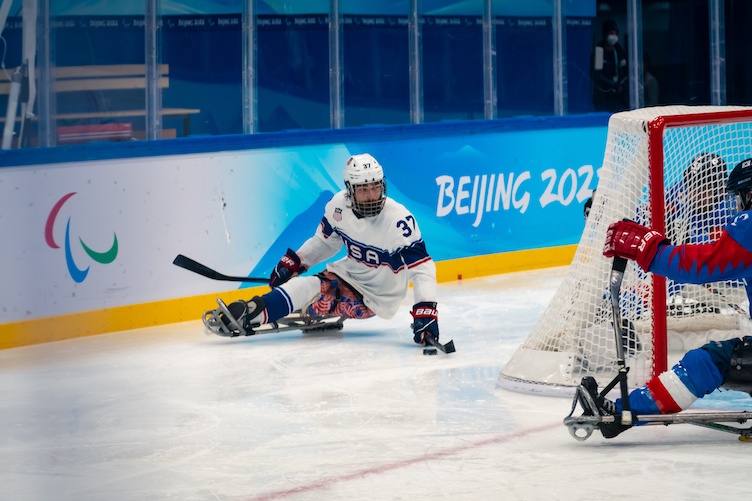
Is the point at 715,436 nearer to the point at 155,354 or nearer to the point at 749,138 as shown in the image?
the point at 749,138

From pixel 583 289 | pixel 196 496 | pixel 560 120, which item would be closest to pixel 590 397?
pixel 583 289

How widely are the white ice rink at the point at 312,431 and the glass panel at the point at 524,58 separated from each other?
9.87 feet

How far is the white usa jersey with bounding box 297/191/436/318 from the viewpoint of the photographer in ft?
21.2

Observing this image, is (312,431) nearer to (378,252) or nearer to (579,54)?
(378,252)

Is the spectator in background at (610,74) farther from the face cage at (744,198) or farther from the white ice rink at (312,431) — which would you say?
the face cage at (744,198)

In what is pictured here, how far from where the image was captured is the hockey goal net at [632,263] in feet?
16.4

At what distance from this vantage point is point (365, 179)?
20.9 ft

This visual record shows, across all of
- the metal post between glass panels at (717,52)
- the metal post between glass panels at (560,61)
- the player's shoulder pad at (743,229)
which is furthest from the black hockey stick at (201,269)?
the metal post between glass panels at (717,52)

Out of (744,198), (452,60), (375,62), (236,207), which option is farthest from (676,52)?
(744,198)

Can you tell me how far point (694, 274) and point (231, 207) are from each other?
3816mm

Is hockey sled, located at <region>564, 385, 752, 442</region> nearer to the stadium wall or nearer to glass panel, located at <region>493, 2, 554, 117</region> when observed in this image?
the stadium wall

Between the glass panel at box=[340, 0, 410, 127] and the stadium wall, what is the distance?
1.07 ft

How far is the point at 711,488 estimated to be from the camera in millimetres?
3906

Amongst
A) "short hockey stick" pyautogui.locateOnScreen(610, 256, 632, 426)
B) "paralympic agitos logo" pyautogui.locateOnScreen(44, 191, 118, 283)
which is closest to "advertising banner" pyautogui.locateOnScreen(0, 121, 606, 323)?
"paralympic agitos logo" pyautogui.locateOnScreen(44, 191, 118, 283)
